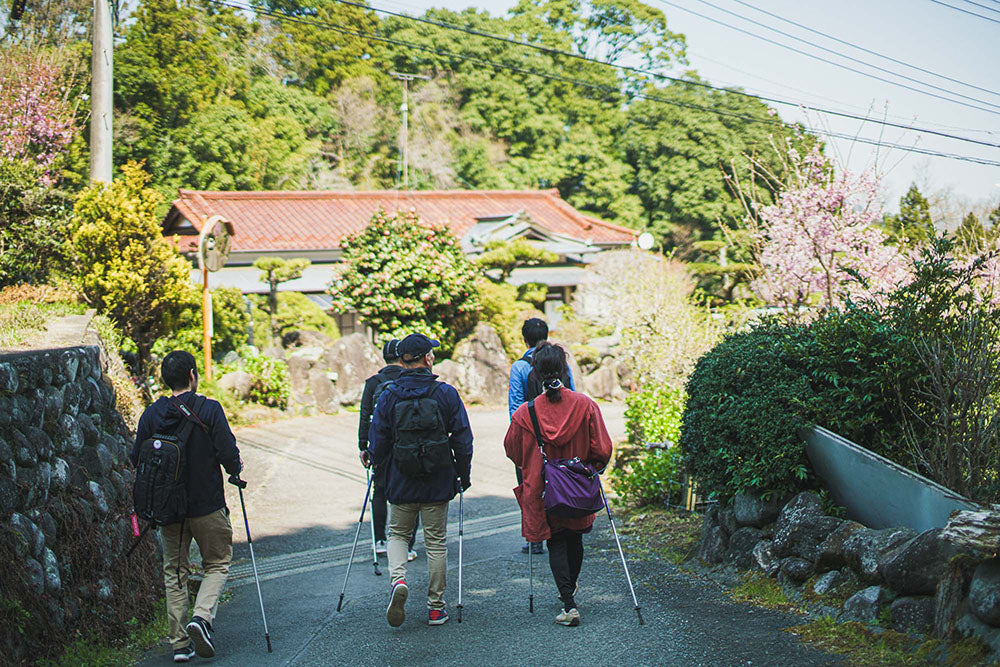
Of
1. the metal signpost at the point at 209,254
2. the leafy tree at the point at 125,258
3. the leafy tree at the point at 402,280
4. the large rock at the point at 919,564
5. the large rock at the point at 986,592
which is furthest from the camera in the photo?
the leafy tree at the point at 402,280

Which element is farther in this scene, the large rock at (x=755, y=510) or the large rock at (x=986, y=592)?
the large rock at (x=755, y=510)

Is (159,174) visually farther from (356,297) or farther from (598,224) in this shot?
(598,224)

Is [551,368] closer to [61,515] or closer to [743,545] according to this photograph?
[743,545]

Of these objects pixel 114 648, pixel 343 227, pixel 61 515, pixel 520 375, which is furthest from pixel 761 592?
pixel 343 227

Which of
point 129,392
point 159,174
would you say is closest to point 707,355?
point 129,392

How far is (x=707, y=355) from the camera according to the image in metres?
7.19

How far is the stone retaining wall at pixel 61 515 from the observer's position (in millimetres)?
4645

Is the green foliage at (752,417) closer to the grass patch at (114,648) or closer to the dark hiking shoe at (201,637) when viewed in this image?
the dark hiking shoe at (201,637)

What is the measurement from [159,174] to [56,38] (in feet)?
15.7

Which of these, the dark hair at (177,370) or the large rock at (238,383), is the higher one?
the dark hair at (177,370)

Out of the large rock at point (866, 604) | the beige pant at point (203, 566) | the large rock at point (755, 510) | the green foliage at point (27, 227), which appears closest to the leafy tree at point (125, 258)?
the green foliage at point (27, 227)

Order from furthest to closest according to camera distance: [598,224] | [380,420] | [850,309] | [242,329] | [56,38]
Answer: [598,224] → [56,38] → [242,329] → [850,309] → [380,420]

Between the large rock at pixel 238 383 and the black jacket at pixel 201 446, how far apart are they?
977cm

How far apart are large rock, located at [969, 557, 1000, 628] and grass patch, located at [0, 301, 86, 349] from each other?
722 cm
